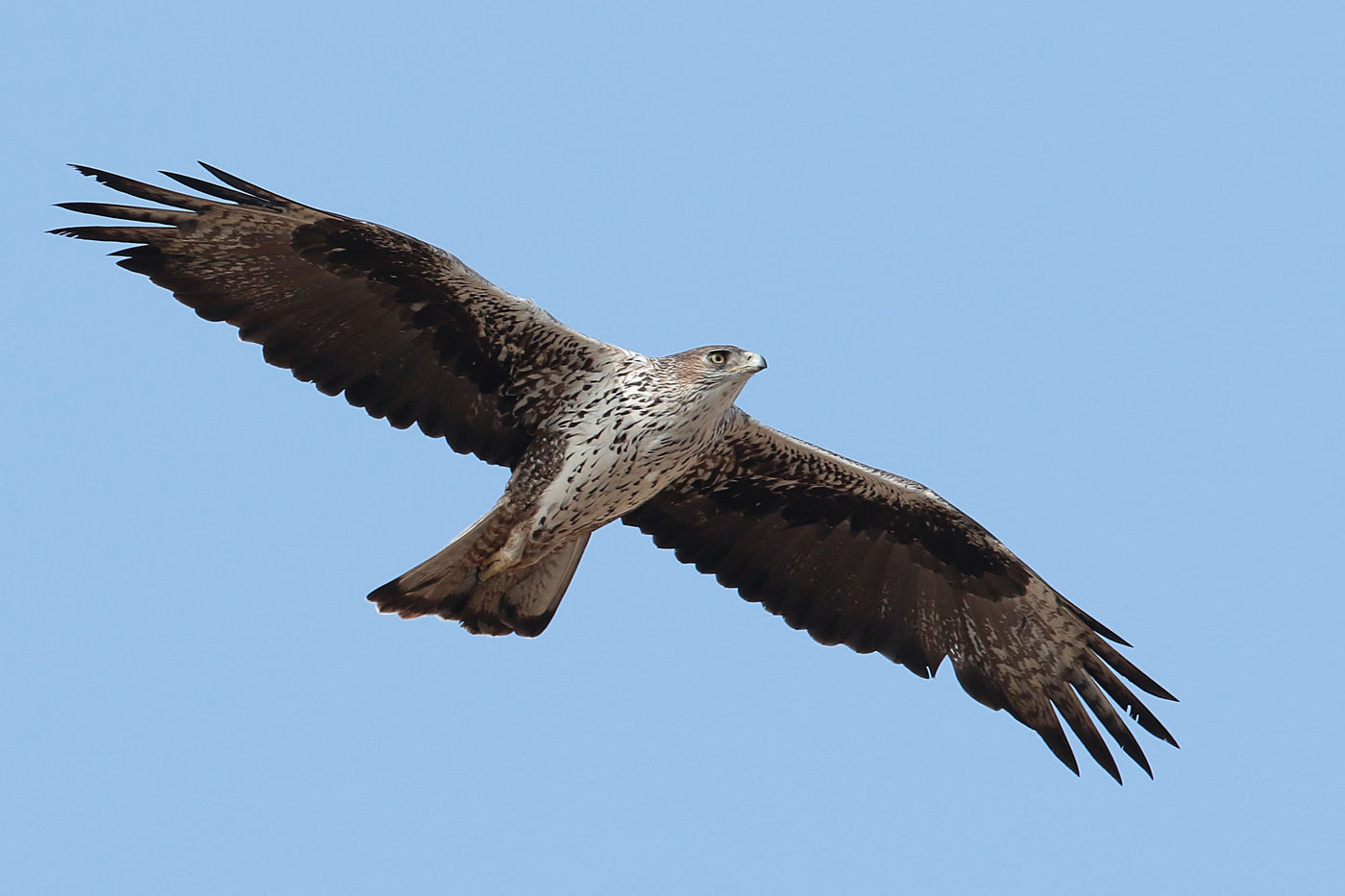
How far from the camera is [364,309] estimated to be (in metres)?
10.2

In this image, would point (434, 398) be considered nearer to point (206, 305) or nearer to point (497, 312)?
point (497, 312)

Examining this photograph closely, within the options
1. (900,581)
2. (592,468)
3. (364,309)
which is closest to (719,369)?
(592,468)

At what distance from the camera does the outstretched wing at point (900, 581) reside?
1105 centimetres

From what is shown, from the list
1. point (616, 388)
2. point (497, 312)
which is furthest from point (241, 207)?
point (616, 388)

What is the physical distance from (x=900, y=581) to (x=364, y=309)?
3667 mm

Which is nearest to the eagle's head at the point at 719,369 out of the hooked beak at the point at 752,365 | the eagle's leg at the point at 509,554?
the hooked beak at the point at 752,365

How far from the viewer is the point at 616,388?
1006cm

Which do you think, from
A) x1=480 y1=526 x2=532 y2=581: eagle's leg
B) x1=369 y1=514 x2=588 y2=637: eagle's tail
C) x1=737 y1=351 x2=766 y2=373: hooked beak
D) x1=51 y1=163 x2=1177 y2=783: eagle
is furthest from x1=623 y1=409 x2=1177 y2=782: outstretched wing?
x1=737 y1=351 x2=766 y2=373: hooked beak

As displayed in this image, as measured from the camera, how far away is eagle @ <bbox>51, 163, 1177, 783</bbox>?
9.87 m

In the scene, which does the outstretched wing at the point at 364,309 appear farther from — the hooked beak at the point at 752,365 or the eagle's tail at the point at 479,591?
the hooked beak at the point at 752,365

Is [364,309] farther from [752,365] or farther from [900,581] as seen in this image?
[900,581]

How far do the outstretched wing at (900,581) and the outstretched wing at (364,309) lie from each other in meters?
1.23

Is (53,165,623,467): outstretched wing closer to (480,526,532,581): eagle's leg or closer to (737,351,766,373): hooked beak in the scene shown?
(480,526,532,581): eagle's leg

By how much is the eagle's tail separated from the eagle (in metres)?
0.01
